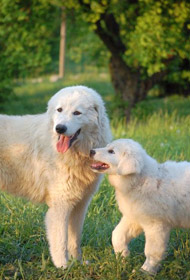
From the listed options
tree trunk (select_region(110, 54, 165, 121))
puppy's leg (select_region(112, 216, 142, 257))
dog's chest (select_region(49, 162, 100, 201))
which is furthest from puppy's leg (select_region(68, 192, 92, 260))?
tree trunk (select_region(110, 54, 165, 121))

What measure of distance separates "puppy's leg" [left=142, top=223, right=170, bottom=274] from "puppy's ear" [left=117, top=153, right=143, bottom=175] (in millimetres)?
506

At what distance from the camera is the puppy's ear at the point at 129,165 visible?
4238 millimetres

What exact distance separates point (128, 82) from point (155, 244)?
31.2 feet

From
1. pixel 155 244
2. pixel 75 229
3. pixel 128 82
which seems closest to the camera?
pixel 155 244

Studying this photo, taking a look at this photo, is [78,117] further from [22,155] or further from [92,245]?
[92,245]

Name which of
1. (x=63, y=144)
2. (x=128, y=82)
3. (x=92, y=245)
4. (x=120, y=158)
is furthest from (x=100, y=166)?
(x=128, y=82)

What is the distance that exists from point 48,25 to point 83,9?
3.72ft

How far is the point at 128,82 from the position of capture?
44.4ft

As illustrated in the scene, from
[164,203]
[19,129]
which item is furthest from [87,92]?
[164,203]

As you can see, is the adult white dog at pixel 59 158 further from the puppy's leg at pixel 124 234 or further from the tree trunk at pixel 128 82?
the tree trunk at pixel 128 82

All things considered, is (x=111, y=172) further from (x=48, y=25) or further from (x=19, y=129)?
(x=48, y=25)

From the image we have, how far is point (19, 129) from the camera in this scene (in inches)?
197

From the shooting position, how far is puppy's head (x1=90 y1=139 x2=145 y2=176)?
425 centimetres

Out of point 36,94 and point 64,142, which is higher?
point 64,142
